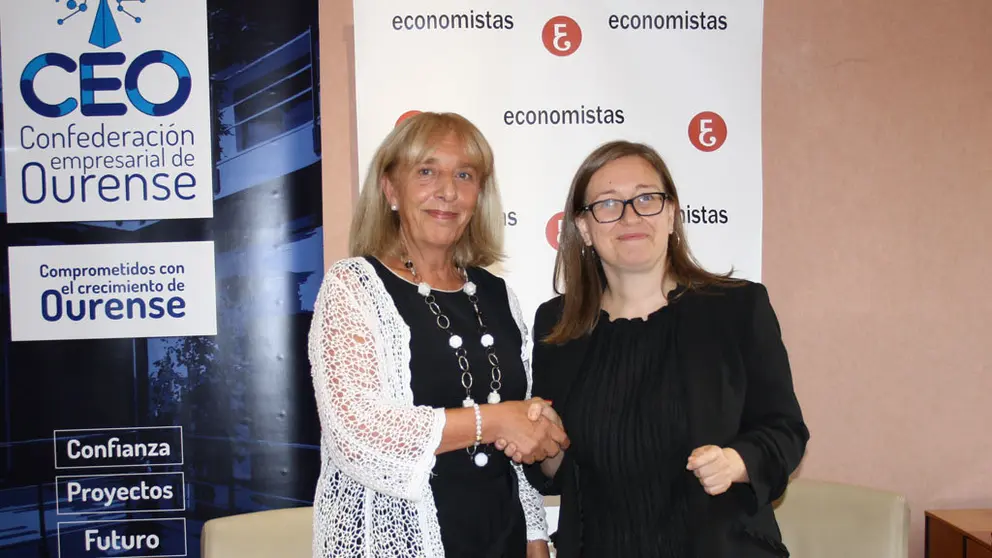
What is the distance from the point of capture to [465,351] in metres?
1.89

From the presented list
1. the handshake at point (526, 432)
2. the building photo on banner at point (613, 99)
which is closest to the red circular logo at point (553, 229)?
the building photo on banner at point (613, 99)

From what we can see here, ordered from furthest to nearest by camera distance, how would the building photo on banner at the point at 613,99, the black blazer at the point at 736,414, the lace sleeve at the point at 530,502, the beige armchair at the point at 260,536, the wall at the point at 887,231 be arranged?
the wall at the point at 887,231 < the building photo on banner at the point at 613,99 < the beige armchair at the point at 260,536 < the lace sleeve at the point at 530,502 < the black blazer at the point at 736,414

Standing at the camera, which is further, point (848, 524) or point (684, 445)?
point (848, 524)

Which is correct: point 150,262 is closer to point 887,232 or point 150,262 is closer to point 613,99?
point 613,99

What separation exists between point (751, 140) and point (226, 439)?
245 centimetres

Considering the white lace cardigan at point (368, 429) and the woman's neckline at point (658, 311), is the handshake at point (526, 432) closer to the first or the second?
the white lace cardigan at point (368, 429)

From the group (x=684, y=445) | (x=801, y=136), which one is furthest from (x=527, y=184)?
(x=684, y=445)

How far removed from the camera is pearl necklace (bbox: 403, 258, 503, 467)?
1.85 meters

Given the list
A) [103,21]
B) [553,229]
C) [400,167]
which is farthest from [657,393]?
[103,21]

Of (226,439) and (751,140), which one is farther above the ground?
(751,140)

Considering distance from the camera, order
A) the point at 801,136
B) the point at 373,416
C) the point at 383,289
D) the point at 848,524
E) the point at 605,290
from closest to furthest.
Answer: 1. the point at 373,416
2. the point at 383,289
3. the point at 605,290
4. the point at 848,524
5. the point at 801,136

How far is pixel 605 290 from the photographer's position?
2.03 m

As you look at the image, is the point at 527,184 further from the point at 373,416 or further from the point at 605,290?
the point at 373,416

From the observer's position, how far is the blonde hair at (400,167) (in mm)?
1923
